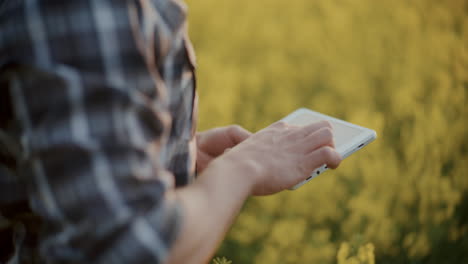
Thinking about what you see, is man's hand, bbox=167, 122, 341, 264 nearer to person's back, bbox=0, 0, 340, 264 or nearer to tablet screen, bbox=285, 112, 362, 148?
person's back, bbox=0, 0, 340, 264

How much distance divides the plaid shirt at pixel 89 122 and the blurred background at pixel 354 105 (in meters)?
1.24

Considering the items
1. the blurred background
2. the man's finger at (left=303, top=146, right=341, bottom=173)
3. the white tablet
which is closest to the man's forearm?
the man's finger at (left=303, top=146, right=341, bottom=173)

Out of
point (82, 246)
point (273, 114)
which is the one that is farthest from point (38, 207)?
point (273, 114)

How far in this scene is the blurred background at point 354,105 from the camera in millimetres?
1958

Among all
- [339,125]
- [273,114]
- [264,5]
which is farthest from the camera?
[264,5]

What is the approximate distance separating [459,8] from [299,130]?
195 cm

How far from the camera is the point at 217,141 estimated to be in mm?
1080

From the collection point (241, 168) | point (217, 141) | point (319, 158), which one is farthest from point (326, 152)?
point (217, 141)

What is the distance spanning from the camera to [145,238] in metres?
0.63

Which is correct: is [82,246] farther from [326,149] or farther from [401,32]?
[401,32]

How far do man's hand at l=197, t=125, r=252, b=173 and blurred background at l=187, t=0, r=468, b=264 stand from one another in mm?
816

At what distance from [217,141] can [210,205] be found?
368 mm

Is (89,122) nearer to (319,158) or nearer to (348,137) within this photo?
(319,158)

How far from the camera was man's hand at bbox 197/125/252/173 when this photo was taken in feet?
3.50
